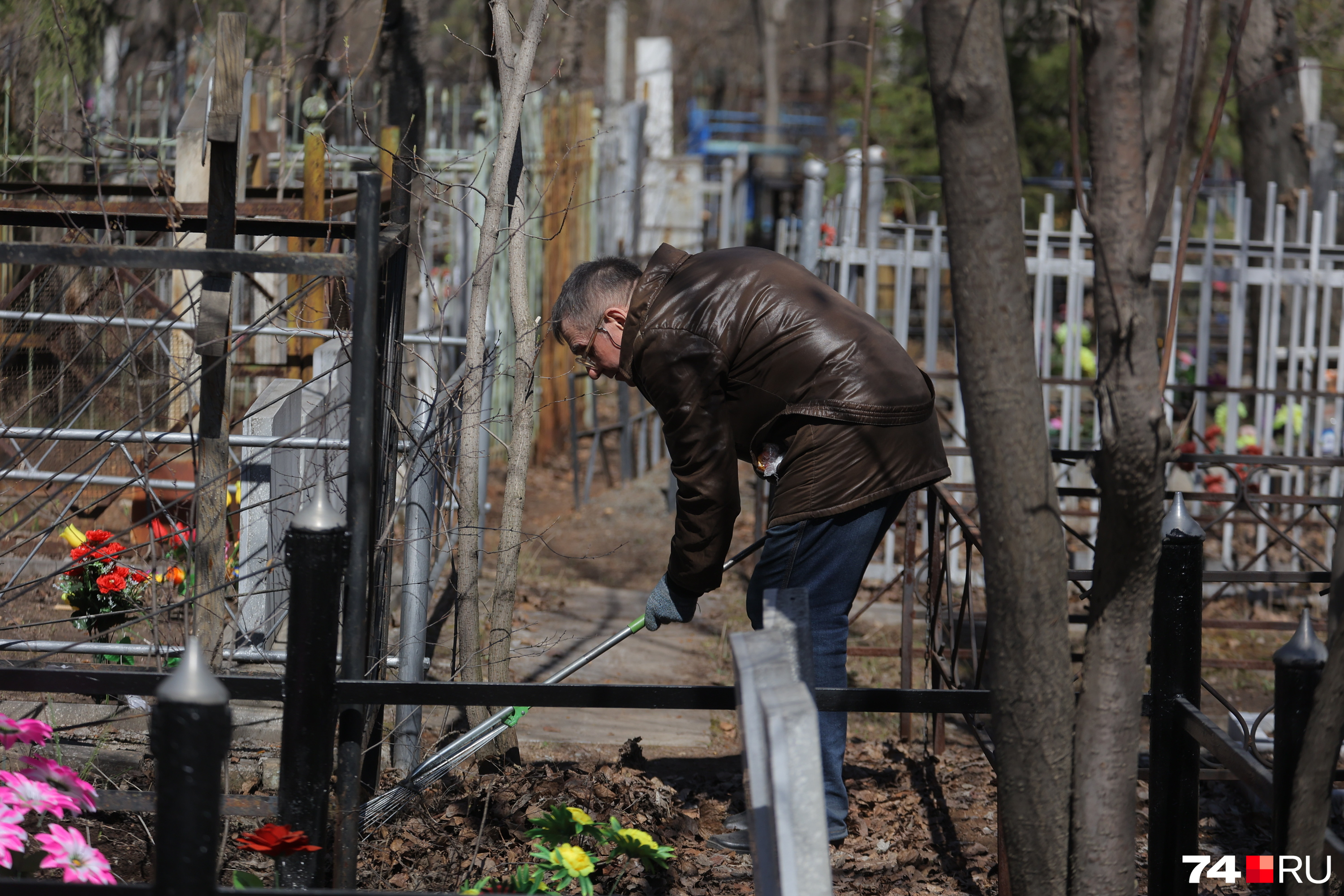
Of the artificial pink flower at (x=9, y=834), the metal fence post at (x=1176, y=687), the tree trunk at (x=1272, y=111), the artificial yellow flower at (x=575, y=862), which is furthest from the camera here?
the tree trunk at (x=1272, y=111)

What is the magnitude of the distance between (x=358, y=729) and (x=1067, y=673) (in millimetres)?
1442

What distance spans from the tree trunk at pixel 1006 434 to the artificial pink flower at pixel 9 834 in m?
1.75

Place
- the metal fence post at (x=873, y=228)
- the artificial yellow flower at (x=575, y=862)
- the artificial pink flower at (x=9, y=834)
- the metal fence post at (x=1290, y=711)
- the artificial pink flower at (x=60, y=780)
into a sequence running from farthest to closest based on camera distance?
the metal fence post at (x=873, y=228), the artificial yellow flower at (x=575, y=862), the artificial pink flower at (x=60, y=780), the artificial pink flower at (x=9, y=834), the metal fence post at (x=1290, y=711)

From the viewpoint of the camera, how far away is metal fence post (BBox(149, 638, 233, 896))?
146cm

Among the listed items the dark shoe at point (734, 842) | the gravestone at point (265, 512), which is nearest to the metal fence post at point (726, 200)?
the gravestone at point (265, 512)

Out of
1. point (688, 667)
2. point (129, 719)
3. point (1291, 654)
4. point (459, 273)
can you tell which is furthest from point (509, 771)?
point (459, 273)

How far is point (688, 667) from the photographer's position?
5074mm

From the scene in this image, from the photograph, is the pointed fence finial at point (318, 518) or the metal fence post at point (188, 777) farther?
the pointed fence finial at point (318, 518)

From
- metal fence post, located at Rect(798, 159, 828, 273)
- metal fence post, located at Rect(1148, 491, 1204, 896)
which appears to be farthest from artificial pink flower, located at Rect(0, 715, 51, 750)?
metal fence post, located at Rect(798, 159, 828, 273)

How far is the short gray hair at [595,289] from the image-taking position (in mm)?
3172

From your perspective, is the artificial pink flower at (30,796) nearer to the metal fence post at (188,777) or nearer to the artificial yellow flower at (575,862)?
the metal fence post at (188,777)

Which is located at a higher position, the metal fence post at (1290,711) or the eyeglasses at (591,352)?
the eyeglasses at (591,352)

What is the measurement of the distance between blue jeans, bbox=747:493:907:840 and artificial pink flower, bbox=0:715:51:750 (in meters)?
1.71

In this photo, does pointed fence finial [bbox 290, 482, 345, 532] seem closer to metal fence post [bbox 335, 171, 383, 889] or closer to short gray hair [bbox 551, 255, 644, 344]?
metal fence post [bbox 335, 171, 383, 889]
